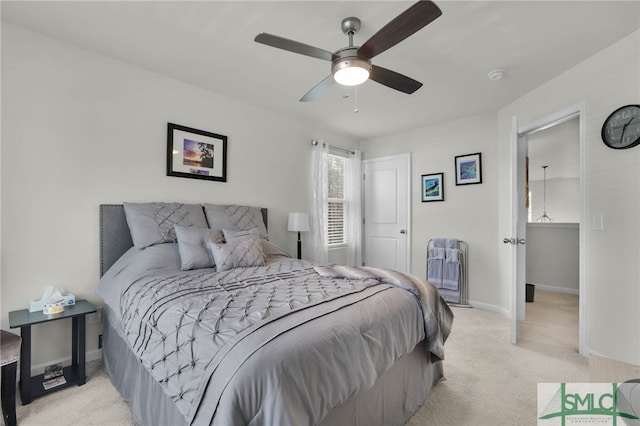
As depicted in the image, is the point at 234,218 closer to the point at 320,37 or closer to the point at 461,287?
the point at 320,37

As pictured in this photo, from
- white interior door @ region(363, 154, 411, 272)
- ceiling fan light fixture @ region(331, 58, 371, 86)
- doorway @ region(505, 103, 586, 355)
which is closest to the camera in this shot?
ceiling fan light fixture @ region(331, 58, 371, 86)

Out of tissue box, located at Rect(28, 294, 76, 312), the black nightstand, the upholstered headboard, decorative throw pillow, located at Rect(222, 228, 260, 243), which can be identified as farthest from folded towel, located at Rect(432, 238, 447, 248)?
tissue box, located at Rect(28, 294, 76, 312)

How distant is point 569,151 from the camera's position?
191 inches

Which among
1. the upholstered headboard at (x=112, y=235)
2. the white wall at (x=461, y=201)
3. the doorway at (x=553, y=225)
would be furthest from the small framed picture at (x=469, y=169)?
the upholstered headboard at (x=112, y=235)

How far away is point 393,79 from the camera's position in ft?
7.17

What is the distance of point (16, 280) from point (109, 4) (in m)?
2.03

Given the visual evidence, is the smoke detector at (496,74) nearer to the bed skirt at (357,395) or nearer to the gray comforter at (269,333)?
the gray comforter at (269,333)

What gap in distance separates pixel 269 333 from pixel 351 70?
5.53 ft

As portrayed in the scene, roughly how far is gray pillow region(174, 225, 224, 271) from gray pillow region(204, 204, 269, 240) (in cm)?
34

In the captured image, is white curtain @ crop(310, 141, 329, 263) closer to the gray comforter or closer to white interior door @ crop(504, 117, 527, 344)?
the gray comforter

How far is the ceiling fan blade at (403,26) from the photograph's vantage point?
1444 mm

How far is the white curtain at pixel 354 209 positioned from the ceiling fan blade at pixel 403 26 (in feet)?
10.2

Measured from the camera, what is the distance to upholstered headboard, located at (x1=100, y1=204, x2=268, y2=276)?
8.24 ft

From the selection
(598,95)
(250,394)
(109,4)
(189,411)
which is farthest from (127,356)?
(598,95)
